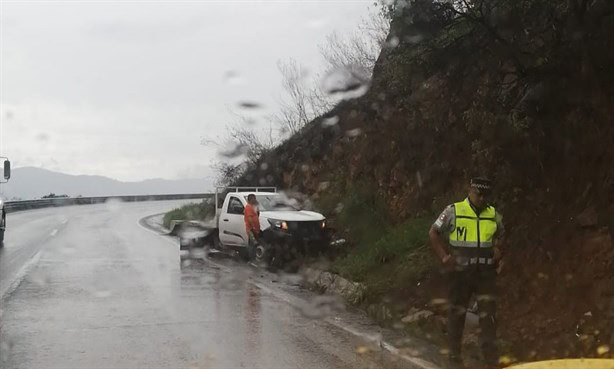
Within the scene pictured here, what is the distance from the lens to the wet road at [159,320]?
662cm

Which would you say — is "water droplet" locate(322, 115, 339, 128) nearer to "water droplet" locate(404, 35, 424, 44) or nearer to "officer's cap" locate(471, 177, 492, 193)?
"water droplet" locate(404, 35, 424, 44)

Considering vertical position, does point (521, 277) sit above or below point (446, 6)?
below

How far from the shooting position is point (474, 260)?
19.9 ft

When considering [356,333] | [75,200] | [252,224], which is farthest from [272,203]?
[75,200]

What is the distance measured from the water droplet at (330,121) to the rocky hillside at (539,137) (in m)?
9.79

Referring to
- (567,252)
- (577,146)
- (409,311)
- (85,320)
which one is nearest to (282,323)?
(409,311)

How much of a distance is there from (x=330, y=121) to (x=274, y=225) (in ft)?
30.5

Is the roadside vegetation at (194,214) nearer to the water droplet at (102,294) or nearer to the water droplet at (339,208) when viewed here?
the water droplet at (339,208)

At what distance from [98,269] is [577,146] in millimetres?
9533

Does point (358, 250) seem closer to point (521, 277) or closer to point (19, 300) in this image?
point (521, 277)

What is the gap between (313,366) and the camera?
248 inches

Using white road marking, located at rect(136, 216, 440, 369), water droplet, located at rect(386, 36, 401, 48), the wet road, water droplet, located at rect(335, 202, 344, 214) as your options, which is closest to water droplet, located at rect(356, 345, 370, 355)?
the wet road

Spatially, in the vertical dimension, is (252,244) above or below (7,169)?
below

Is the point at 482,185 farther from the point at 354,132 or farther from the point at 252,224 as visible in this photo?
the point at 354,132
